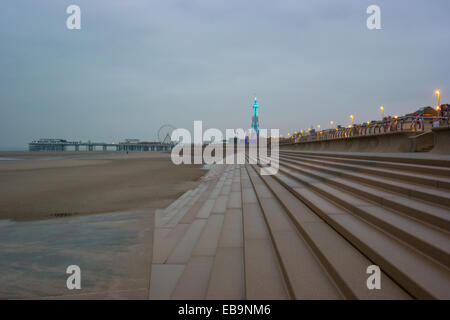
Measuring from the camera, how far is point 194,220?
618 cm

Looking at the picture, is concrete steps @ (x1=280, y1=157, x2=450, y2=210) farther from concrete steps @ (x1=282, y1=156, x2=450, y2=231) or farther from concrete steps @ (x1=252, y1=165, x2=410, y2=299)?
concrete steps @ (x1=252, y1=165, x2=410, y2=299)

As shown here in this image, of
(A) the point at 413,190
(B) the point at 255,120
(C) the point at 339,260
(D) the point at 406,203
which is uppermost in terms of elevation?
(B) the point at 255,120

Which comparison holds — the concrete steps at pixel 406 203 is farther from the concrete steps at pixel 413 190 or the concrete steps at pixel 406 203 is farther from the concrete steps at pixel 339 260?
the concrete steps at pixel 339 260

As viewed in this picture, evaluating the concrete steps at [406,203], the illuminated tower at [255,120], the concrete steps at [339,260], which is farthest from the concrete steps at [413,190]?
the illuminated tower at [255,120]

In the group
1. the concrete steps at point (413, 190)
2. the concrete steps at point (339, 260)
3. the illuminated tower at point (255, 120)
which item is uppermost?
the illuminated tower at point (255, 120)

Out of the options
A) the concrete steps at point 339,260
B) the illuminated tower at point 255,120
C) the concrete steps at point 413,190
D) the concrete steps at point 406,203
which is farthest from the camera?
the illuminated tower at point 255,120

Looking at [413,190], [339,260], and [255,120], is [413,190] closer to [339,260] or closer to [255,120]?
[339,260]

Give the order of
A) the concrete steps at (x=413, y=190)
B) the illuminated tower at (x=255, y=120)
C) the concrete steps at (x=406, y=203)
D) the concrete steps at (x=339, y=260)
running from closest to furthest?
the concrete steps at (x=339, y=260) < the concrete steps at (x=406, y=203) < the concrete steps at (x=413, y=190) < the illuminated tower at (x=255, y=120)

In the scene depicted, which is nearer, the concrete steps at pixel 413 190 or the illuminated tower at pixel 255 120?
the concrete steps at pixel 413 190

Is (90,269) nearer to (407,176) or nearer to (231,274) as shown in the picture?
(231,274)

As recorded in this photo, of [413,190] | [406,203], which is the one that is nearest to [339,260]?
[406,203]

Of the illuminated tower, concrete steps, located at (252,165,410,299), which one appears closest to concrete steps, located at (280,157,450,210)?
concrete steps, located at (252,165,410,299)
